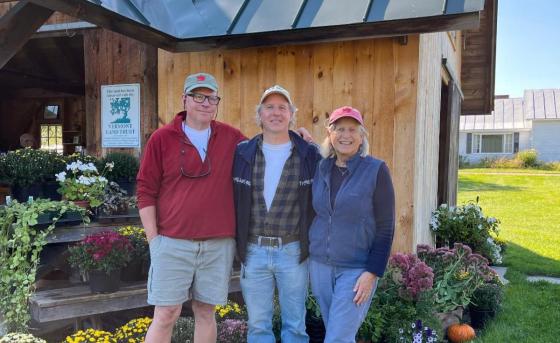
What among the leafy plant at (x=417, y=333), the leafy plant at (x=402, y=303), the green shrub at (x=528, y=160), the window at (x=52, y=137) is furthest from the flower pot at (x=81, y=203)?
the green shrub at (x=528, y=160)

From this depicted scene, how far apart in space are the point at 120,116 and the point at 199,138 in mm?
2910

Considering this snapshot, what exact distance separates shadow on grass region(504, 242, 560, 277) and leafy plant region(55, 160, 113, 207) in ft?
18.6

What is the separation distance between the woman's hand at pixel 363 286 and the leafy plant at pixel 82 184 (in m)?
2.51

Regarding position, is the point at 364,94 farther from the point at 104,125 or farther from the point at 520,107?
the point at 520,107

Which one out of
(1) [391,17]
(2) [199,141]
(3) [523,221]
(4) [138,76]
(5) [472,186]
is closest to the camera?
(2) [199,141]

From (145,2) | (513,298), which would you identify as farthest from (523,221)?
(145,2)

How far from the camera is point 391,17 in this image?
11.7 ft

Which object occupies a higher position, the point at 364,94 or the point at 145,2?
the point at 145,2

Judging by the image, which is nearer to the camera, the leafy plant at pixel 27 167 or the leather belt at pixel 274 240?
the leather belt at pixel 274 240

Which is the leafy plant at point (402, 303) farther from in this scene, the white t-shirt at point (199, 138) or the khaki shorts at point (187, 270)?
the white t-shirt at point (199, 138)

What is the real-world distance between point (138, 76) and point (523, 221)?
10176 mm

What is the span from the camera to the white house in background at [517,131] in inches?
1243

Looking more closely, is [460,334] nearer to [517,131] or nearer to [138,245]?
[138,245]

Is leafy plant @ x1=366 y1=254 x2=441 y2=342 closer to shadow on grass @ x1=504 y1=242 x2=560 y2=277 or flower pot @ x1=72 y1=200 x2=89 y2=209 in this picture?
flower pot @ x1=72 y1=200 x2=89 y2=209
